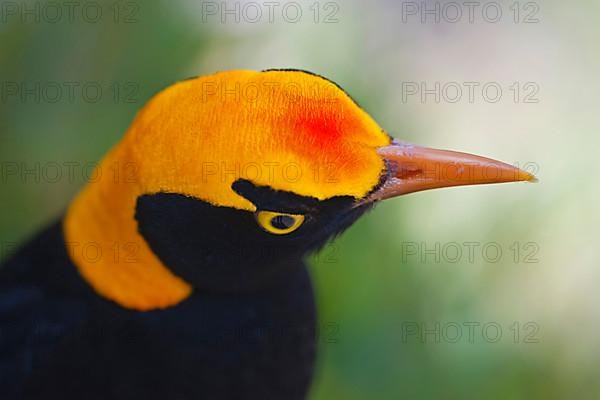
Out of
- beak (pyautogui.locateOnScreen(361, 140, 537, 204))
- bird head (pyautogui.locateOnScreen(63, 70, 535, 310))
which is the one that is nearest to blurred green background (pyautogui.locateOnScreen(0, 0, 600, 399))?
bird head (pyautogui.locateOnScreen(63, 70, 535, 310))

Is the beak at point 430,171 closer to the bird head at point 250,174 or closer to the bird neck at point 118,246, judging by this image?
the bird head at point 250,174

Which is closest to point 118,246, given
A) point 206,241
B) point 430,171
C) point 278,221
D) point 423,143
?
point 206,241

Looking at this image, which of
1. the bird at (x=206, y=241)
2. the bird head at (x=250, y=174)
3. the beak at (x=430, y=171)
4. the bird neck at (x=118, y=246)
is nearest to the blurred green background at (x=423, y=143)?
the bird at (x=206, y=241)

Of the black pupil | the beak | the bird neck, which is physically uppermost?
the beak

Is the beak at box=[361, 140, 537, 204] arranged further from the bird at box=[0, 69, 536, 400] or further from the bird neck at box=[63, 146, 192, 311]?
the bird neck at box=[63, 146, 192, 311]

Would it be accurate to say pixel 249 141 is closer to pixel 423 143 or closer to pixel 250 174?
pixel 250 174
